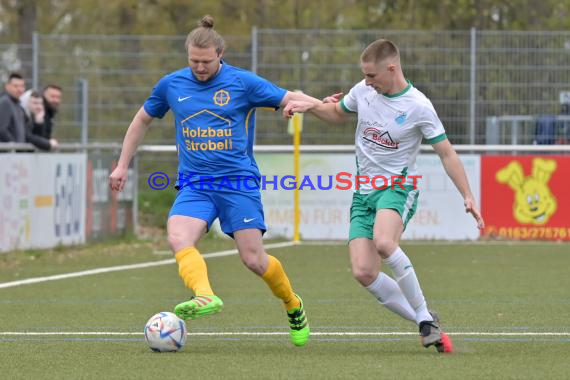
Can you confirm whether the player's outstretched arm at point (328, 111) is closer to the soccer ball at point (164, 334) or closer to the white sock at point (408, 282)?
the white sock at point (408, 282)

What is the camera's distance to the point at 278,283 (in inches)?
341

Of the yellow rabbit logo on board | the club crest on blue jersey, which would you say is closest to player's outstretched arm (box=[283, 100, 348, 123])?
the club crest on blue jersey

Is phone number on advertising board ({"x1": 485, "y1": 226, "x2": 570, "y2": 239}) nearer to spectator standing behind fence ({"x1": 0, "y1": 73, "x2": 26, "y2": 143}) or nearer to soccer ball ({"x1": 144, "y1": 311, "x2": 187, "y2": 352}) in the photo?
spectator standing behind fence ({"x1": 0, "y1": 73, "x2": 26, "y2": 143})

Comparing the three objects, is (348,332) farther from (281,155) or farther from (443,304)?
(281,155)

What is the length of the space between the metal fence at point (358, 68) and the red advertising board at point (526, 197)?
558 mm

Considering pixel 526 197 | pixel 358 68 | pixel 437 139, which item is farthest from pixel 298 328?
pixel 358 68

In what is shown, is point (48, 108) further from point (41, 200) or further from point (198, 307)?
point (198, 307)

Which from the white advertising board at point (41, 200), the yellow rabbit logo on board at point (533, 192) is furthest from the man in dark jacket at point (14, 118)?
the yellow rabbit logo on board at point (533, 192)

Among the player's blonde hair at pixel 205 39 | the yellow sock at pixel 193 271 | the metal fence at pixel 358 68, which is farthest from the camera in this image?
the metal fence at pixel 358 68

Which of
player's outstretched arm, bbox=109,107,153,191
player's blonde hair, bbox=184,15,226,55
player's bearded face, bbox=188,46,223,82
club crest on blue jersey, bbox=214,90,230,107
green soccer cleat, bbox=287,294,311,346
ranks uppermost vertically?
player's blonde hair, bbox=184,15,226,55

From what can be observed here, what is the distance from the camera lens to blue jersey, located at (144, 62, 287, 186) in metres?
8.55

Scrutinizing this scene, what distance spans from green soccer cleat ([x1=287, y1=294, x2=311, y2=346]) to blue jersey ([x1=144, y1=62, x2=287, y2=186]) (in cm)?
88

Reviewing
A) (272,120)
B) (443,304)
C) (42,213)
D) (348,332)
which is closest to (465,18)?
(272,120)

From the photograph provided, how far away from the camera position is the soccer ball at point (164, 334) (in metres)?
8.21
